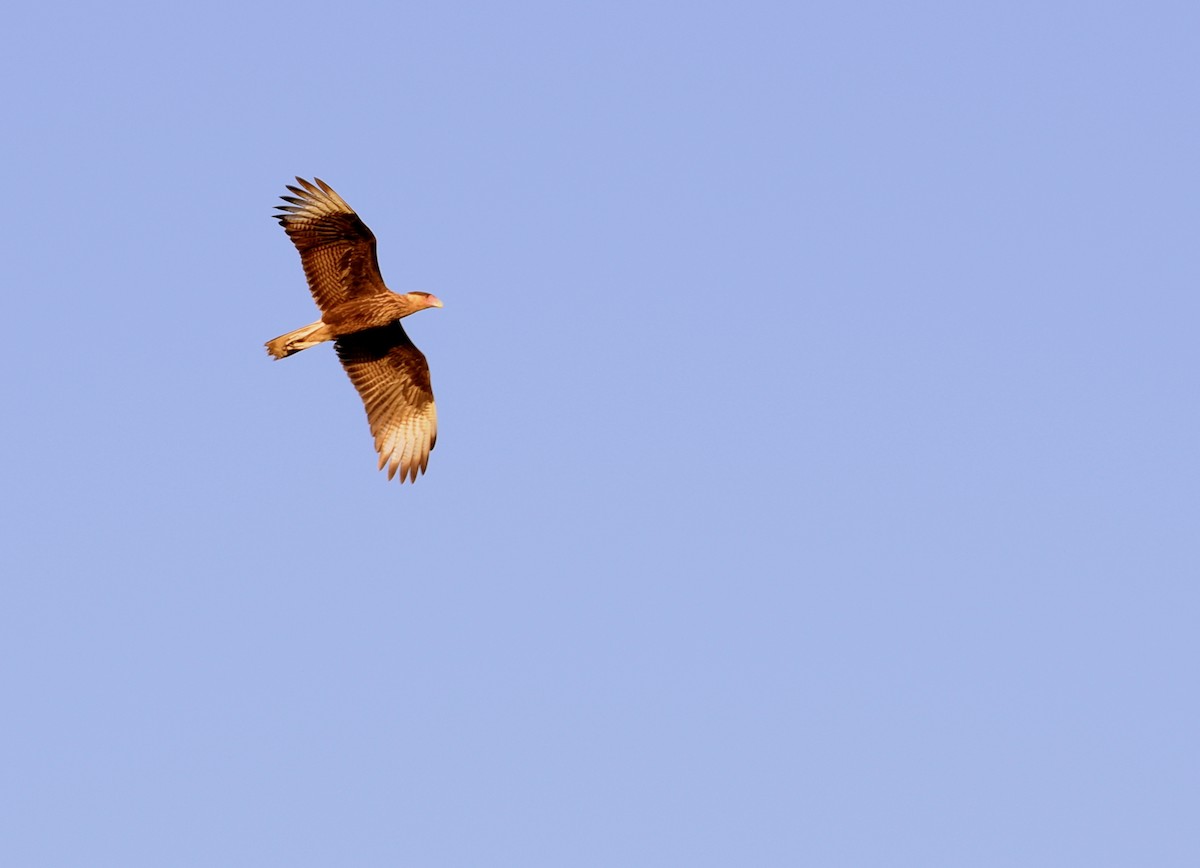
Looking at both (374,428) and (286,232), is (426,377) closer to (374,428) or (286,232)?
(374,428)

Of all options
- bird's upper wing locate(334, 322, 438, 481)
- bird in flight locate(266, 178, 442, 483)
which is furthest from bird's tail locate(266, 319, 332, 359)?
bird's upper wing locate(334, 322, 438, 481)

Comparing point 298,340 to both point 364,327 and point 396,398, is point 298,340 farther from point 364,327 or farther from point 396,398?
point 396,398

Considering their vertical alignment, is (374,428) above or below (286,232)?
below

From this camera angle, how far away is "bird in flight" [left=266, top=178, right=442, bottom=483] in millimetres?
26922

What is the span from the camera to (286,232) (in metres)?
27.1

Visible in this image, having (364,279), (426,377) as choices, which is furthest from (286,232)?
(426,377)

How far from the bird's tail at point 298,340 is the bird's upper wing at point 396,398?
1.27 m

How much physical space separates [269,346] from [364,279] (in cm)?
177

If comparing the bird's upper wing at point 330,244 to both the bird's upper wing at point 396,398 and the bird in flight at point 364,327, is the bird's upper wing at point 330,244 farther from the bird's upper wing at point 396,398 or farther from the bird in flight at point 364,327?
the bird's upper wing at point 396,398

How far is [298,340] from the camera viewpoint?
1062 inches

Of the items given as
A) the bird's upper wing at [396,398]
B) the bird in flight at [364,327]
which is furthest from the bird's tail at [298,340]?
the bird's upper wing at [396,398]

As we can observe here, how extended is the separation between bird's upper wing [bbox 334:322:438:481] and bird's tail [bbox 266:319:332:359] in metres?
1.27

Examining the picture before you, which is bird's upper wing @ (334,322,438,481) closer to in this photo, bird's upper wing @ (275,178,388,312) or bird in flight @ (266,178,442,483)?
bird in flight @ (266,178,442,483)

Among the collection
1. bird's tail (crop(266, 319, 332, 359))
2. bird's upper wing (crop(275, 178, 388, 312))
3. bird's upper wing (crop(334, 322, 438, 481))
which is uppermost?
bird's upper wing (crop(275, 178, 388, 312))
